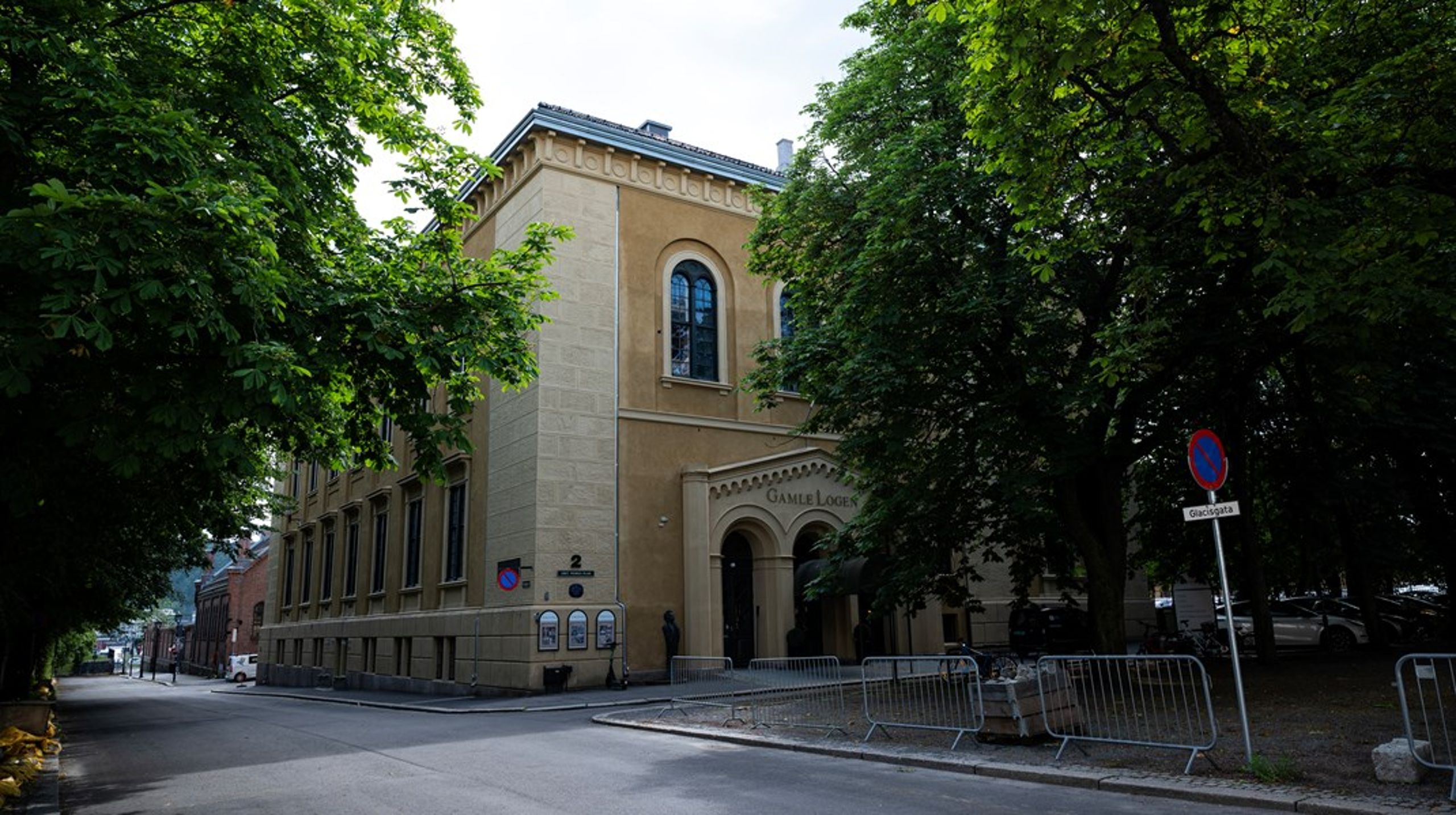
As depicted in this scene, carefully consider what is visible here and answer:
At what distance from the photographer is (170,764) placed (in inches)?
513

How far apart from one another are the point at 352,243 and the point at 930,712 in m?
9.91

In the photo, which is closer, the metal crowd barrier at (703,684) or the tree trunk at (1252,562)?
the metal crowd barrier at (703,684)

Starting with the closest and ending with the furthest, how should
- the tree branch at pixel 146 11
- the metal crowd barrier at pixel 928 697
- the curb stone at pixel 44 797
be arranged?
the tree branch at pixel 146 11, the curb stone at pixel 44 797, the metal crowd barrier at pixel 928 697

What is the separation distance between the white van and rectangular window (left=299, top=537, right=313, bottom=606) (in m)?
12.1

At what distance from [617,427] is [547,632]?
217 inches

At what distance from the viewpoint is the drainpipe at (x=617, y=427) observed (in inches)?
895

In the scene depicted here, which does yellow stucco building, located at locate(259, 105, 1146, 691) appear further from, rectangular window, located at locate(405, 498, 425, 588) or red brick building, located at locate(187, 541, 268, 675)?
red brick building, located at locate(187, 541, 268, 675)

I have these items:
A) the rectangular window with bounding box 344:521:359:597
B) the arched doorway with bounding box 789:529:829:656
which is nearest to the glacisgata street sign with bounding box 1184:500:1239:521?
the arched doorway with bounding box 789:529:829:656

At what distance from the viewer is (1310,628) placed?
2497 centimetres

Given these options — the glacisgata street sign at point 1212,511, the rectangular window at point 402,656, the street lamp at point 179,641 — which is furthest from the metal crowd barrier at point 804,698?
the street lamp at point 179,641

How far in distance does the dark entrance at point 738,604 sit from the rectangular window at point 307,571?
2324 centimetres

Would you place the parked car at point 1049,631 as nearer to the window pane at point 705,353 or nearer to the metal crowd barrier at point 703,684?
the metal crowd barrier at point 703,684

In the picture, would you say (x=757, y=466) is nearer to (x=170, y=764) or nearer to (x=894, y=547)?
(x=894, y=547)

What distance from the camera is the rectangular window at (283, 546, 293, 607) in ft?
141
